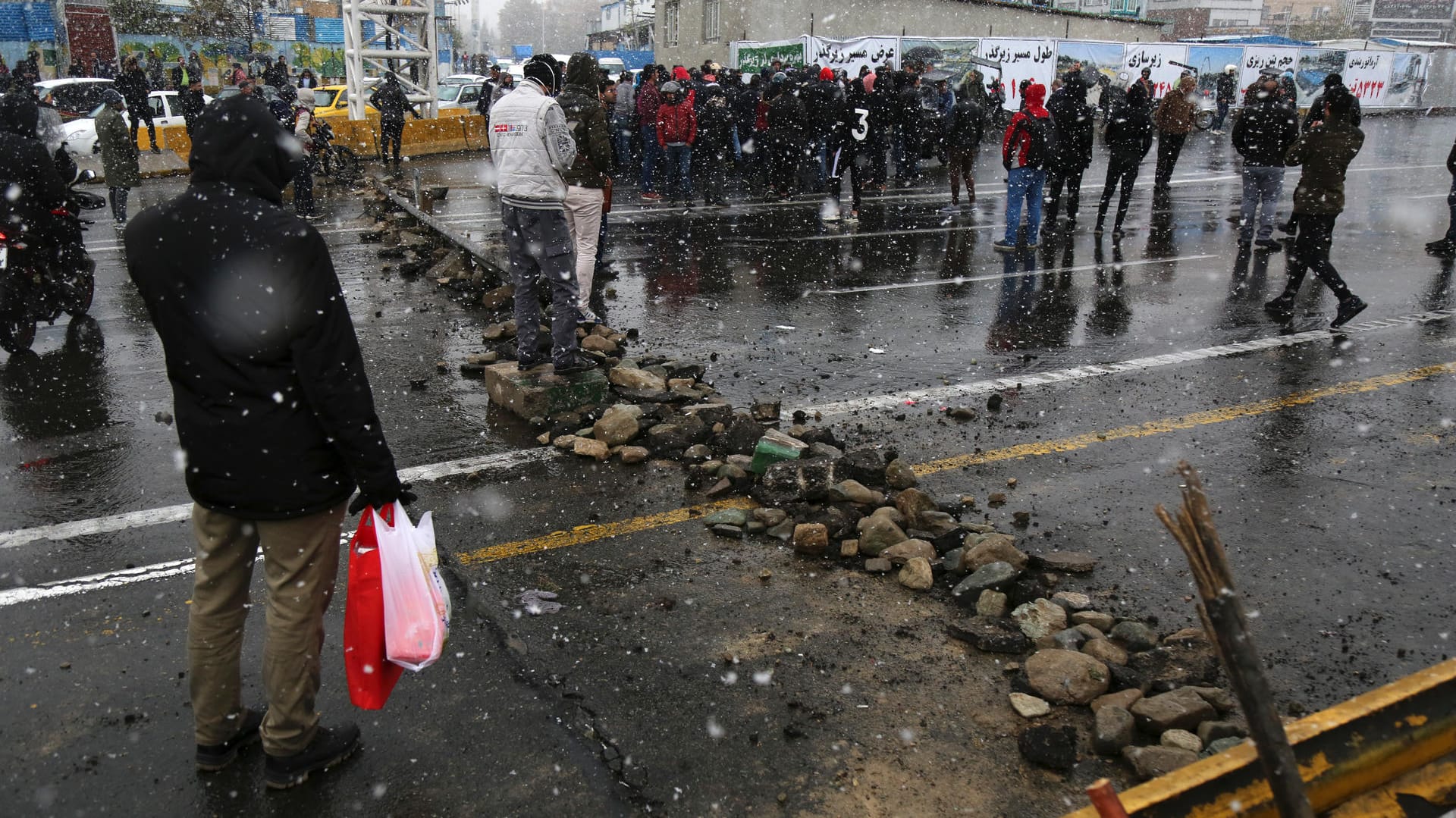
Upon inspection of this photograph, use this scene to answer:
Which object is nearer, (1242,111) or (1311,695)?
(1311,695)

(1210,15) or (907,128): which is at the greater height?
(1210,15)

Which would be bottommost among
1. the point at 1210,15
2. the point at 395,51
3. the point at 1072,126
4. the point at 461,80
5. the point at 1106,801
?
the point at 1106,801

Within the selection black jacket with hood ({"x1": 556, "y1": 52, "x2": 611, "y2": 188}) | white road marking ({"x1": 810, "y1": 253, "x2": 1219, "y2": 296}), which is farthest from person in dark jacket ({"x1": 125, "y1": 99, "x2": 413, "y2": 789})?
white road marking ({"x1": 810, "y1": 253, "x2": 1219, "y2": 296})

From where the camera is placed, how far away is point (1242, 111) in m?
11.7

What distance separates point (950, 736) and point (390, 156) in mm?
22478

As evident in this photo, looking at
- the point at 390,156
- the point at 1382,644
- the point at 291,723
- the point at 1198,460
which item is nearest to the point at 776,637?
the point at 291,723

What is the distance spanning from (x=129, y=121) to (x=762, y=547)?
78.8ft

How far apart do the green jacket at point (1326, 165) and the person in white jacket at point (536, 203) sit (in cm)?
629

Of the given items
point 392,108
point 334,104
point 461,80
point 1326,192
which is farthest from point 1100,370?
point 461,80

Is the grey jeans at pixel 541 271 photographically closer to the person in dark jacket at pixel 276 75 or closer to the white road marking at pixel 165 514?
the white road marking at pixel 165 514

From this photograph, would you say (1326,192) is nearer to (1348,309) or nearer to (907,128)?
(1348,309)

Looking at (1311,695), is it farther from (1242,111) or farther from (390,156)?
(390,156)

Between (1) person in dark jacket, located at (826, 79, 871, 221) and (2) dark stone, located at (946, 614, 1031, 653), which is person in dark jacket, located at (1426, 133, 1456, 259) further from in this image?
(2) dark stone, located at (946, 614, 1031, 653)

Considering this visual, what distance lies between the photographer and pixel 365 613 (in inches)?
113
